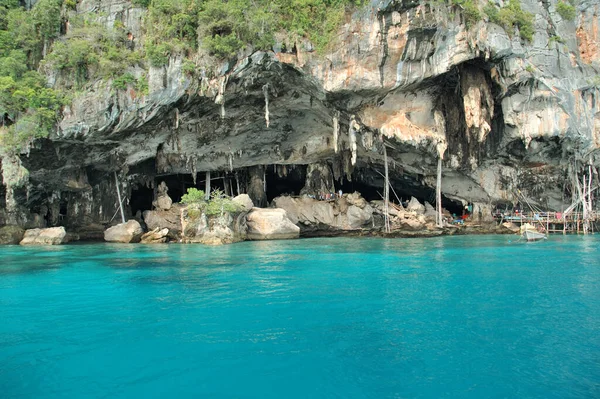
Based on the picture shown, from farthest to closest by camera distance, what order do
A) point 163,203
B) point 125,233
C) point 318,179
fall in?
point 318,179 < point 163,203 < point 125,233

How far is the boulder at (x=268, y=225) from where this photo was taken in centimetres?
2431

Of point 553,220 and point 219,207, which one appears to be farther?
point 553,220

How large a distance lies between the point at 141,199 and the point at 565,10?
29044 mm

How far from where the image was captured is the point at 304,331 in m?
7.11

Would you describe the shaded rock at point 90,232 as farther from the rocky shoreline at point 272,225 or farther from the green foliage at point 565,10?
the green foliage at point 565,10

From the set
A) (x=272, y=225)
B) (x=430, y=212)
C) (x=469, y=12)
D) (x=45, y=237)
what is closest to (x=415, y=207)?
(x=430, y=212)

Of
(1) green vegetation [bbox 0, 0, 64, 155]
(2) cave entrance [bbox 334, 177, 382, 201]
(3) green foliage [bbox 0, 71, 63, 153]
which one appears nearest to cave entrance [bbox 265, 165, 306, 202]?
(2) cave entrance [bbox 334, 177, 382, 201]

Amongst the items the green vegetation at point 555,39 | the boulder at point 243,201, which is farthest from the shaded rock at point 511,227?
the boulder at point 243,201

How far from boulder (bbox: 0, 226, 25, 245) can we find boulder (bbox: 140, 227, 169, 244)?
21.7 feet

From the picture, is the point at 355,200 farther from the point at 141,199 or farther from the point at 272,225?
the point at 141,199

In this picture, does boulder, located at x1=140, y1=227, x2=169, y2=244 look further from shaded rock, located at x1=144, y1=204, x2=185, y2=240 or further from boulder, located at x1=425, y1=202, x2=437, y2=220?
boulder, located at x1=425, y1=202, x2=437, y2=220

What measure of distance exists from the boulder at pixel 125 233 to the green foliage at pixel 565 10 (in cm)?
2505

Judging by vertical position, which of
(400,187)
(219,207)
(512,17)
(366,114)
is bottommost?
(219,207)

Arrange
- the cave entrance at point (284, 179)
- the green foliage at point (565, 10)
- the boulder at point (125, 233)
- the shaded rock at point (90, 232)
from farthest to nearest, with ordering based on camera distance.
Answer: the cave entrance at point (284, 179) → the shaded rock at point (90, 232) → the boulder at point (125, 233) → the green foliage at point (565, 10)
